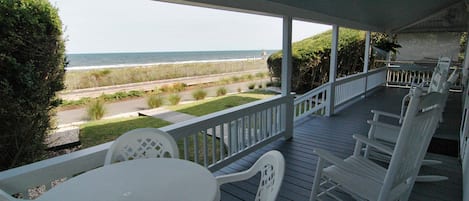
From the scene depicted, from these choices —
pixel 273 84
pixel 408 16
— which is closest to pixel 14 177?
pixel 408 16

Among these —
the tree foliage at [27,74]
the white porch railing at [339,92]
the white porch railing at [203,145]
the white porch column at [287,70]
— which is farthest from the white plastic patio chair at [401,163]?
the white porch railing at [339,92]

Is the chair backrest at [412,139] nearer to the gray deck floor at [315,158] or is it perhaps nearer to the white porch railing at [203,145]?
the gray deck floor at [315,158]

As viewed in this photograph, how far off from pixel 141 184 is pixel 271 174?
598mm

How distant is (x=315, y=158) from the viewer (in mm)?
3195

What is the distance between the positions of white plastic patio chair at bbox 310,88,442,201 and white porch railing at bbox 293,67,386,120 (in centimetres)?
318

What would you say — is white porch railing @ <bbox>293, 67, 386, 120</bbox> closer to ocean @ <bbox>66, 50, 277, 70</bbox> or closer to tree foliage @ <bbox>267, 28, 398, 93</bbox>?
tree foliage @ <bbox>267, 28, 398, 93</bbox>

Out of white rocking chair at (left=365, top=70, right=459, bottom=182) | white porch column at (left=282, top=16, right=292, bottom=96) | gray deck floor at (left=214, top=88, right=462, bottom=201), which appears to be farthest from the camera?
white porch column at (left=282, top=16, right=292, bottom=96)

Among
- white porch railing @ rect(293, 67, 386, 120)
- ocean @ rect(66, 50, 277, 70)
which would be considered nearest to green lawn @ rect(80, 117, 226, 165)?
white porch railing @ rect(293, 67, 386, 120)

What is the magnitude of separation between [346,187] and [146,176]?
126 cm

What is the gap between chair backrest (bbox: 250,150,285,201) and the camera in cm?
106

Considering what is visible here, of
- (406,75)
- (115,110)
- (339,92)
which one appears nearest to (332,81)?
(339,92)

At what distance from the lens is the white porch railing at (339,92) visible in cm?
534

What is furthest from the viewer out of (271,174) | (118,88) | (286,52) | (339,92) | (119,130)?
(118,88)

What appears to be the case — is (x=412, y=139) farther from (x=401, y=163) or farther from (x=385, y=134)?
(x=385, y=134)
